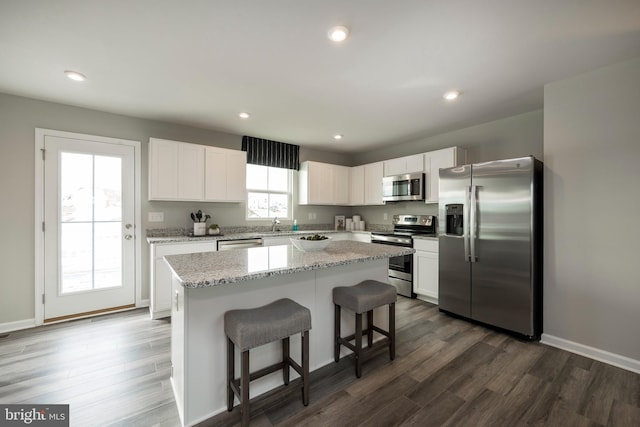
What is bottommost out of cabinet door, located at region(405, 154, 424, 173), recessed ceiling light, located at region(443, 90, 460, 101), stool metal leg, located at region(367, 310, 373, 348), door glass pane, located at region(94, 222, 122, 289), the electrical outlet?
stool metal leg, located at region(367, 310, 373, 348)

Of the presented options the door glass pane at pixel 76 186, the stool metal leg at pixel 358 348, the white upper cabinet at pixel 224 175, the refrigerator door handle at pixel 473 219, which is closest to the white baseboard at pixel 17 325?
the door glass pane at pixel 76 186

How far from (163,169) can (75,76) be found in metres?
1.24

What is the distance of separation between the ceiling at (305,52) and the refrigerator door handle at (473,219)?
103 cm

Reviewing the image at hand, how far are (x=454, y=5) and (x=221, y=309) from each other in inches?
92.3

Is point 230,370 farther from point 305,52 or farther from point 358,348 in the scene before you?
point 305,52

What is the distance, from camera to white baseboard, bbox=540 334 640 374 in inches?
84.4

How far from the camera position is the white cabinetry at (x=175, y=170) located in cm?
335

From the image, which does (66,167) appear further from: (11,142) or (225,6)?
(225,6)

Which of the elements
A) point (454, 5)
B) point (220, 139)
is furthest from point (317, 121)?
point (454, 5)

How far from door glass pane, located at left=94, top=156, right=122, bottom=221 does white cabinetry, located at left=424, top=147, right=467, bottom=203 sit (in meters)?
4.26

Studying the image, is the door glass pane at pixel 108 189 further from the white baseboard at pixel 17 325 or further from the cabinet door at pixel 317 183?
the cabinet door at pixel 317 183

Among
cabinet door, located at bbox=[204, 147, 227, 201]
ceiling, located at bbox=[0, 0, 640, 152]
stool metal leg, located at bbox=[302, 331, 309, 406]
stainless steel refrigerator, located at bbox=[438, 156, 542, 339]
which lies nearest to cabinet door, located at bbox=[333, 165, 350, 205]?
ceiling, located at bbox=[0, 0, 640, 152]

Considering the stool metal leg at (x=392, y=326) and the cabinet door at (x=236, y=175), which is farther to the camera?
the cabinet door at (x=236, y=175)

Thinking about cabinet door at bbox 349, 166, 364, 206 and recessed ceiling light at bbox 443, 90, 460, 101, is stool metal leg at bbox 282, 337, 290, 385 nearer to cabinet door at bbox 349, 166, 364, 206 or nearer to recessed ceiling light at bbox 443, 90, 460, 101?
recessed ceiling light at bbox 443, 90, 460, 101
